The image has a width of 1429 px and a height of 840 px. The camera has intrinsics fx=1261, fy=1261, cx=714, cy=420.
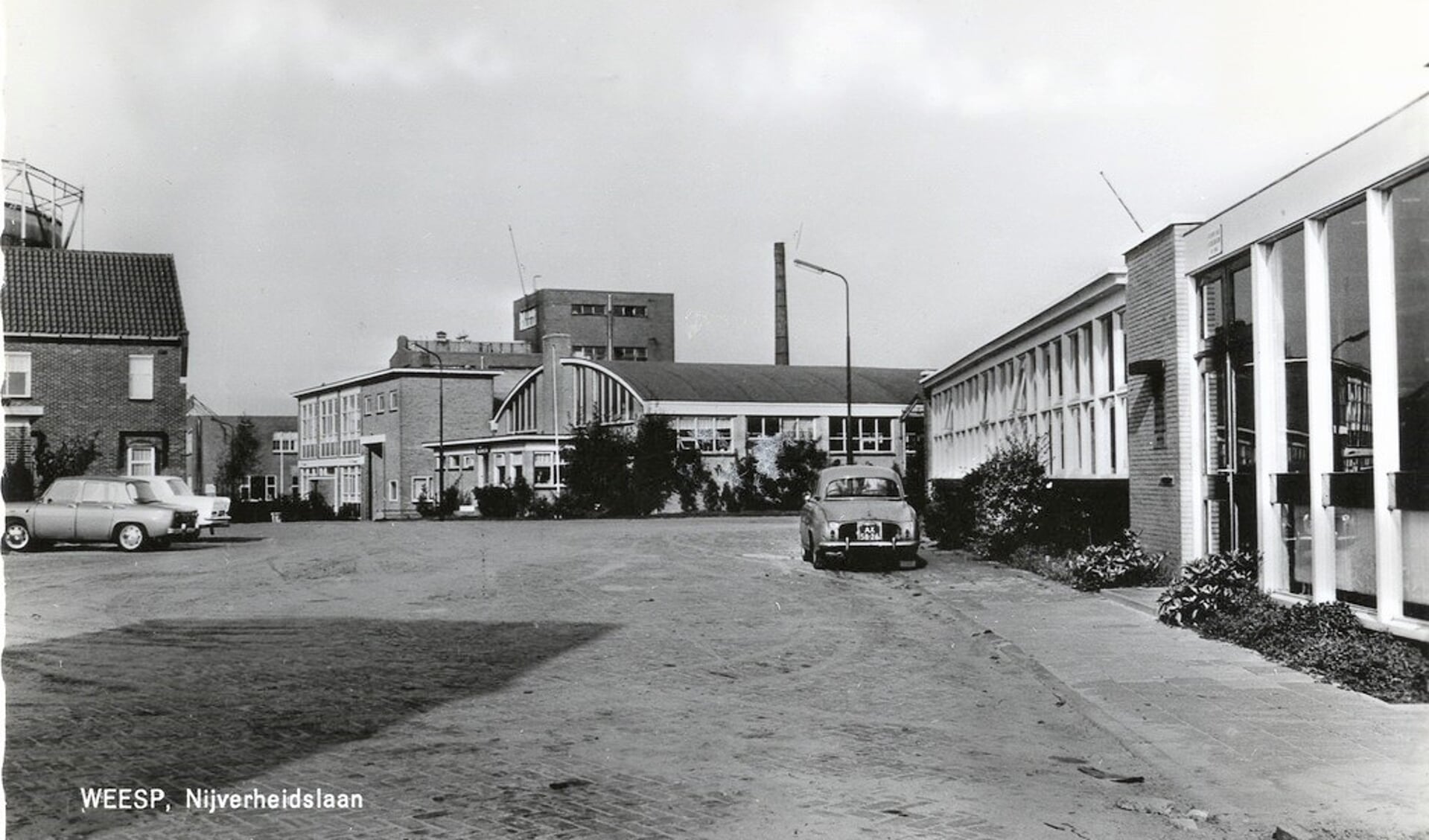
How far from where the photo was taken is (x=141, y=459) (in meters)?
39.5

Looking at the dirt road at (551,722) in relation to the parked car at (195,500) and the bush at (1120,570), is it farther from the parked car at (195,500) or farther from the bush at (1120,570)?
the parked car at (195,500)

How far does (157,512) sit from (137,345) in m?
16.3

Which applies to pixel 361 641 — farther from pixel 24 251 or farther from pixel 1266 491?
pixel 24 251

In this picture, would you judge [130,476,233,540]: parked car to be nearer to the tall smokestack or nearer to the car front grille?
the car front grille

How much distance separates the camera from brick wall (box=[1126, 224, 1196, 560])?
14477 mm

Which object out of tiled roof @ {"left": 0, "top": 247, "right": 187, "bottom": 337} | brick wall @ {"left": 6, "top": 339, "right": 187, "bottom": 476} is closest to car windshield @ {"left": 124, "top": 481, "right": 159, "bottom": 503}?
brick wall @ {"left": 6, "top": 339, "right": 187, "bottom": 476}

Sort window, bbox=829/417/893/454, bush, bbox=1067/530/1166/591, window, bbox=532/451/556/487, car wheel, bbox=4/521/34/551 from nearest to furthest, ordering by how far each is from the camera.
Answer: bush, bbox=1067/530/1166/591 → car wheel, bbox=4/521/34/551 → window, bbox=829/417/893/454 → window, bbox=532/451/556/487

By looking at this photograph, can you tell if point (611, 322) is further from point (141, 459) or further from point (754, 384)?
point (141, 459)

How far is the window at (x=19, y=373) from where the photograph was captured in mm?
37500

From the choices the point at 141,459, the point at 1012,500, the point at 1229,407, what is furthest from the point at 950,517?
the point at 141,459

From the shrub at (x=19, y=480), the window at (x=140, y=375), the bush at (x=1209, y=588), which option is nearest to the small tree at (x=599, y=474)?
the window at (x=140, y=375)

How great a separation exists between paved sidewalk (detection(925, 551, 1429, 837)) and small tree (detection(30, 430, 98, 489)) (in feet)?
105

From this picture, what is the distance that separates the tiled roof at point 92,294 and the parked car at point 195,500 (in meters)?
11.5

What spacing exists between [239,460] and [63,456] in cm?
4217
